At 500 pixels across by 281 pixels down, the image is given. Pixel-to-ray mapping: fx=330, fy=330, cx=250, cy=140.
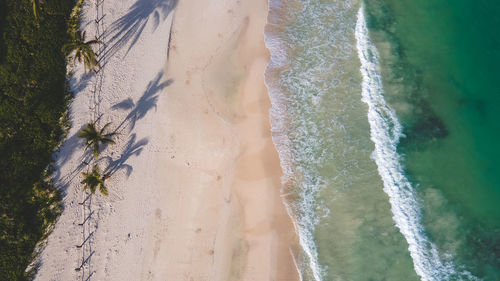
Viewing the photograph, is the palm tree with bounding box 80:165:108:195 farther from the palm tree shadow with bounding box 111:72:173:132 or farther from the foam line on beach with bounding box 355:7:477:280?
the foam line on beach with bounding box 355:7:477:280

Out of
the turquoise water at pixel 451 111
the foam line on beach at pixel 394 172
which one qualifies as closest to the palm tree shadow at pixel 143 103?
the foam line on beach at pixel 394 172

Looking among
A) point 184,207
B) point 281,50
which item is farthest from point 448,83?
point 184,207

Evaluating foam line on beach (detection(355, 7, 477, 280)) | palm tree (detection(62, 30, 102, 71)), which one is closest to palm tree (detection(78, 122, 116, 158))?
palm tree (detection(62, 30, 102, 71))

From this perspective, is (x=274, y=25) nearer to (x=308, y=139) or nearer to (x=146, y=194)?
(x=308, y=139)

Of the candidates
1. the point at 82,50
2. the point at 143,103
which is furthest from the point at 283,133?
the point at 82,50

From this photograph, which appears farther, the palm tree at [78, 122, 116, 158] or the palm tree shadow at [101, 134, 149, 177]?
the palm tree shadow at [101, 134, 149, 177]
